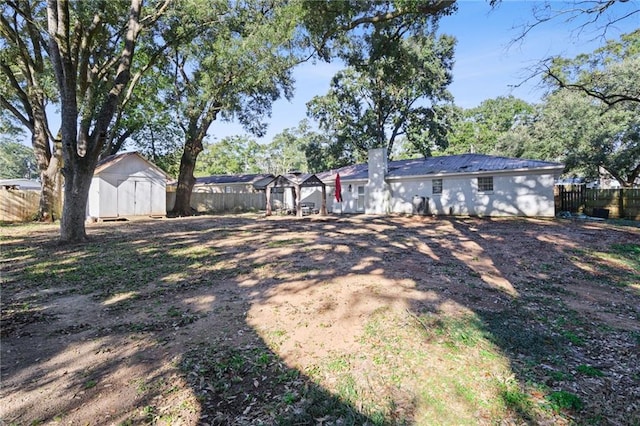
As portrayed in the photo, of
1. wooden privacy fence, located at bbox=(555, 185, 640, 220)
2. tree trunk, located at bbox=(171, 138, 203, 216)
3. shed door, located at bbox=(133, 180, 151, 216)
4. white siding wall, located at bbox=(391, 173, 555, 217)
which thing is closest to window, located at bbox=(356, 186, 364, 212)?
white siding wall, located at bbox=(391, 173, 555, 217)

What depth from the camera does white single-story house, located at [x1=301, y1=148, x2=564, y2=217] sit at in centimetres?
A: 1538

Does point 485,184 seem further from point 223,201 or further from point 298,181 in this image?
point 223,201

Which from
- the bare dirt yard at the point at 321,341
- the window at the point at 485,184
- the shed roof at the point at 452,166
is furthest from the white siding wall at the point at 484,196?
the bare dirt yard at the point at 321,341

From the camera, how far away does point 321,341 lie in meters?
3.56

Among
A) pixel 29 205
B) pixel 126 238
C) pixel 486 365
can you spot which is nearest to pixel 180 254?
pixel 126 238

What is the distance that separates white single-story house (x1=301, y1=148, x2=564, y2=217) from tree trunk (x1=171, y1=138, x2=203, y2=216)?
8473 millimetres

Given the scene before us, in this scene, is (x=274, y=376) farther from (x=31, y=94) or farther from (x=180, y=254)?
(x=31, y=94)

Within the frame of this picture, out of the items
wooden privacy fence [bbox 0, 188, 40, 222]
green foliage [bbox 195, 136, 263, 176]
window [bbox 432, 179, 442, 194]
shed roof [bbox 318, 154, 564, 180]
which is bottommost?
wooden privacy fence [bbox 0, 188, 40, 222]

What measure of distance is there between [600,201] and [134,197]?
24.3 m

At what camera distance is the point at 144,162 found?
61.6 ft

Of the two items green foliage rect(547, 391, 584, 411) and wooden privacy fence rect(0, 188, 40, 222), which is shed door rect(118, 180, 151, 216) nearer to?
wooden privacy fence rect(0, 188, 40, 222)

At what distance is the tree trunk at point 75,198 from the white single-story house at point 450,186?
1452 centimetres

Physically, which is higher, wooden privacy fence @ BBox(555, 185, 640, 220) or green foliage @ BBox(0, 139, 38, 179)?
green foliage @ BBox(0, 139, 38, 179)

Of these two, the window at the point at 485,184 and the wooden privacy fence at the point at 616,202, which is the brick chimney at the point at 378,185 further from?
the wooden privacy fence at the point at 616,202
